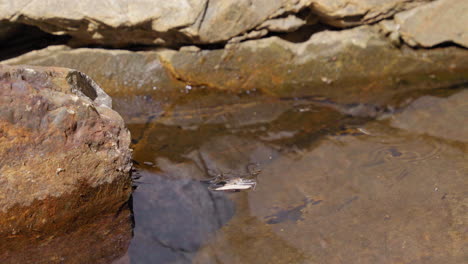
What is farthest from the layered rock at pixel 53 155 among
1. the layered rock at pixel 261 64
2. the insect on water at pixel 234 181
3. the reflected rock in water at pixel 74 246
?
the layered rock at pixel 261 64

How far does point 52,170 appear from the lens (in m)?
2.34

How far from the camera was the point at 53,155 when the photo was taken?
2336 mm

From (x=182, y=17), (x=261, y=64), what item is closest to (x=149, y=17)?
(x=182, y=17)

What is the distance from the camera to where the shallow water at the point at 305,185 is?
2268 mm

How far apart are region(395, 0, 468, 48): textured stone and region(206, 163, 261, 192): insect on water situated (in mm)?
2269

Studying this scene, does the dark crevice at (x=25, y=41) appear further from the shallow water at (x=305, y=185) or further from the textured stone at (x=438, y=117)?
the textured stone at (x=438, y=117)

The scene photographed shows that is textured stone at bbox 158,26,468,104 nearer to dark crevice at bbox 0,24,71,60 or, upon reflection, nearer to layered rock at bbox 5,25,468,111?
layered rock at bbox 5,25,468,111

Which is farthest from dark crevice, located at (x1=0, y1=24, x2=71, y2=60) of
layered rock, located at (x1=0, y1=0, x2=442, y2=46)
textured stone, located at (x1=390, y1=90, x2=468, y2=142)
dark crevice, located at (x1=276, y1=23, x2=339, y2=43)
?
textured stone, located at (x1=390, y1=90, x2=468, y2=142)

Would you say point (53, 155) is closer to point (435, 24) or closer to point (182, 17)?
point (182, 17)

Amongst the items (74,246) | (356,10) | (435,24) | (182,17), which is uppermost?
(182,17)

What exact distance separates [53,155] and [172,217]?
720 millimetres

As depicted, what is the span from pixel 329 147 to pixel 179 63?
1770mm

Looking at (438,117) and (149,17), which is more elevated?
(149,17)

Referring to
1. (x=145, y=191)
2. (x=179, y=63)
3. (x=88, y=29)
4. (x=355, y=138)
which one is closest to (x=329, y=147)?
(x=355, y=138)
